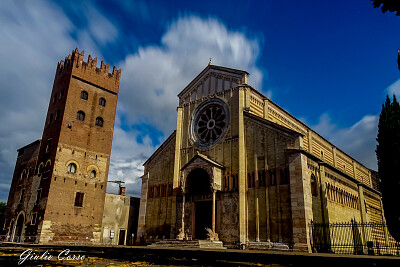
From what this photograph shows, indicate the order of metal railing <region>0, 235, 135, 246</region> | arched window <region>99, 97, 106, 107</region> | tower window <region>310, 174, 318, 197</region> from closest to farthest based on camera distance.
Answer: tower window <region>310, 174, 318, 197</region> → metal railing <region>0, 235, 135, 246</region> → arched window <region>99, 97, 106, 107</region>

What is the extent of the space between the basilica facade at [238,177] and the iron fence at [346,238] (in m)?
0.64

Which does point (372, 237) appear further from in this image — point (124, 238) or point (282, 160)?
point (124, 238)

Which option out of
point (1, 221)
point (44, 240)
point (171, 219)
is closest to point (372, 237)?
point (171, 219)

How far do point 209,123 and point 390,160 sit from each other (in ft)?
45.6

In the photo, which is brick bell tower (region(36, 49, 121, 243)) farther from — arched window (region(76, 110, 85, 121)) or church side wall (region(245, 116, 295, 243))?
church side wall (region(245, 116, 295, 243))

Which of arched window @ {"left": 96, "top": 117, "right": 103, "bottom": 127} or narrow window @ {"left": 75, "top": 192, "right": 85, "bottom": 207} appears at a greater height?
arched window @ {"left": 96, "top": 117, "right": 103, "bottom": 127}

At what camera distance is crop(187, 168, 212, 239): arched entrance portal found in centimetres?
2395

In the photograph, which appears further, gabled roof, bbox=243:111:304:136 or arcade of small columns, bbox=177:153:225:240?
arcade of small columns, bbox=177:153:225:240

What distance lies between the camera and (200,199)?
24.5 m

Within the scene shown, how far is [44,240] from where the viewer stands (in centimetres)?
2717

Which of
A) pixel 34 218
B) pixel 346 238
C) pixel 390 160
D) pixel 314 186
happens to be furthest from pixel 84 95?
pixel 390 160

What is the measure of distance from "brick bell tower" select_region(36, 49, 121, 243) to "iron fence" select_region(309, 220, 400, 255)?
21667 millimetres

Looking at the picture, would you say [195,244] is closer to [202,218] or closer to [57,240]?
[202,218]

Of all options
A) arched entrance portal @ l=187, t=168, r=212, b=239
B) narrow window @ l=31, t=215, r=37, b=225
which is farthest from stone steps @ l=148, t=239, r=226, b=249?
narrow window @ l=31, t=215, r=37, b=225
